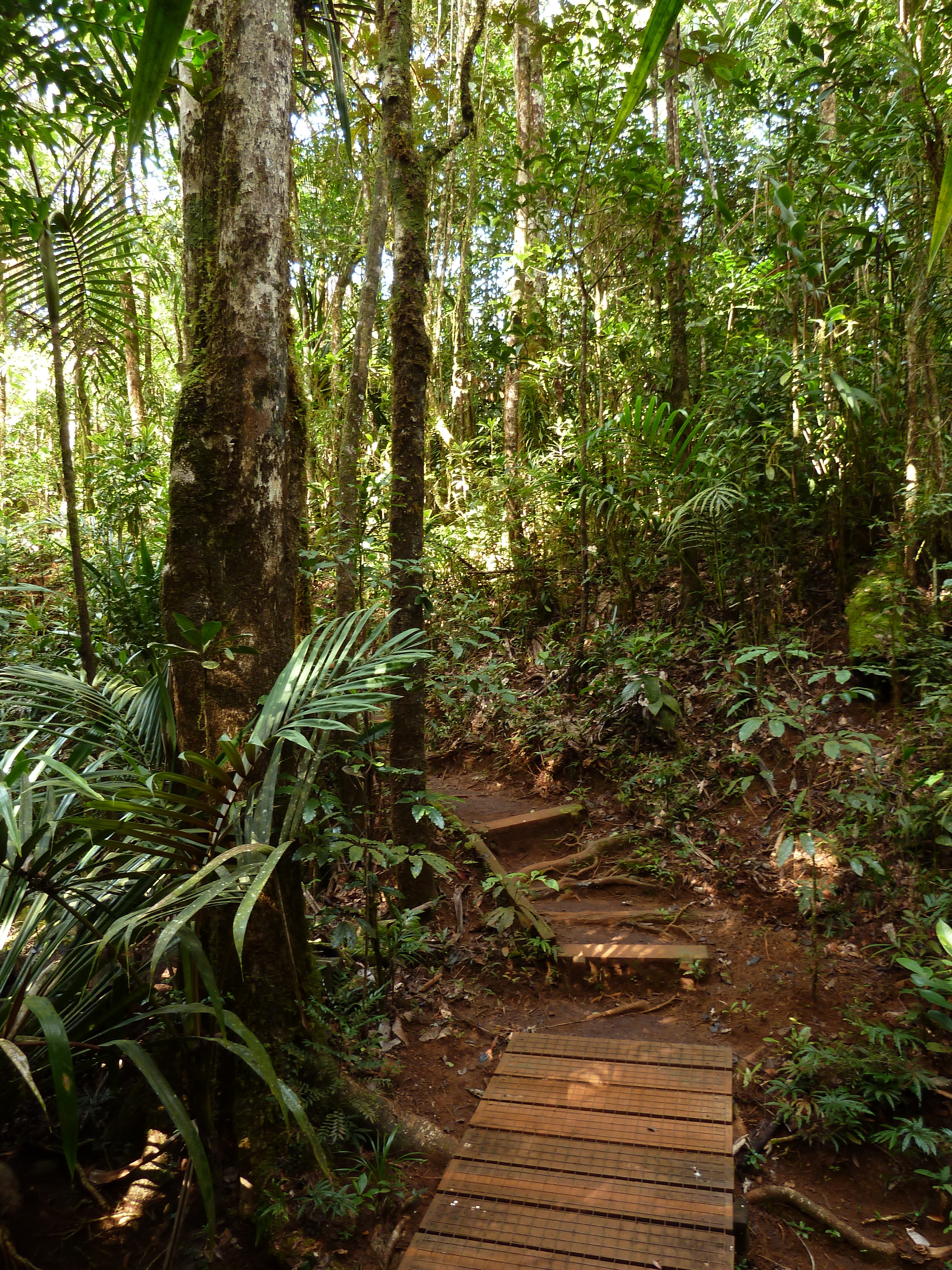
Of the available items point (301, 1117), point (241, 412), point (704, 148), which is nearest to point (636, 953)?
point (301, 1117)

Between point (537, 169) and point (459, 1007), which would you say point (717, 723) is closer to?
point (459, 1007)

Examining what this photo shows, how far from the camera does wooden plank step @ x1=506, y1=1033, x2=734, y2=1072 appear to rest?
124 inches

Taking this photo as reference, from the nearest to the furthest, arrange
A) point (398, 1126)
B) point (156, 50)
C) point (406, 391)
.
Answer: point (156, 50), point (398, 1126), point (406, 391)

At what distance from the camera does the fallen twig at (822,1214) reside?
2436 millimetres

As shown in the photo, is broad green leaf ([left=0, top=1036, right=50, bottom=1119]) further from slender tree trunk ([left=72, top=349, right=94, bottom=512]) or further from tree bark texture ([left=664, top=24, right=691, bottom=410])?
tree bark texture ([left=664, top=24, right=691, bottom=410])

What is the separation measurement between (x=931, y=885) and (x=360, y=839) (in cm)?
241

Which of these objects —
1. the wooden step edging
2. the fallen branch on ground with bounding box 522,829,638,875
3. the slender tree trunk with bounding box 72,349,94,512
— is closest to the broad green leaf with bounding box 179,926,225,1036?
the wooden step edging

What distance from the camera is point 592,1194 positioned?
2.51m

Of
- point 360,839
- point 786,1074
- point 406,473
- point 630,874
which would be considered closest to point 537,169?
point 406,473

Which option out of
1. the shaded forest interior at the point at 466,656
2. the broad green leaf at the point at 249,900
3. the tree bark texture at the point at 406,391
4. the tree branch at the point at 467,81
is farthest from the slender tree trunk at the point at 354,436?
the broad green leaf at the point at 249,900

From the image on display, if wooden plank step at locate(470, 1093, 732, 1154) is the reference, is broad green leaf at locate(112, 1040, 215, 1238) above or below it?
above

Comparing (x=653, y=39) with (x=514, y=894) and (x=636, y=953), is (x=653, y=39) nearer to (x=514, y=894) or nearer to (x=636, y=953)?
(x=636, y=953)

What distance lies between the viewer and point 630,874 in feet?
15.6

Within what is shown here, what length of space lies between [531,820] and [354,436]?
8.52ft
